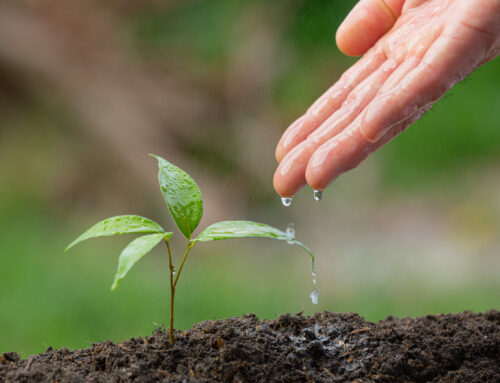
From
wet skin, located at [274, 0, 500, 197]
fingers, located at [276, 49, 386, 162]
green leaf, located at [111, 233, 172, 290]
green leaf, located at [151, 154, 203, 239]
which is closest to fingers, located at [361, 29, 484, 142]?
wet skin, located at [274, 0, 500, 197]

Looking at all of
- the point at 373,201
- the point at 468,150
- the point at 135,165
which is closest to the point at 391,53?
the point at 373,201

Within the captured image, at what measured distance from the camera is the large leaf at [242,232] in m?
0.76

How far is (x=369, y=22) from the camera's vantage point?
1.39 meters

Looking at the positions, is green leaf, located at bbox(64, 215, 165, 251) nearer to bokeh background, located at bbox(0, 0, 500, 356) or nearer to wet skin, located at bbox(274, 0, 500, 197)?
wet skin, located at bbox(274, 0, 500, 197)

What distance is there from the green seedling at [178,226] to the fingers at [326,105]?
1.45 ft

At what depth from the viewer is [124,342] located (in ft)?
3.07

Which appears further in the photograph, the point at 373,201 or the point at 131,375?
the point at 373,201

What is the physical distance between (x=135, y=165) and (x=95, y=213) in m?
0.35

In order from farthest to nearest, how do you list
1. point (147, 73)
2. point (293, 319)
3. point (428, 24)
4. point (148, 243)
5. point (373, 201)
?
1. point (147, 73)
2. point (373, 201)
3. point (428, 24)
4. point (293, 319)
5. point (148, 243)

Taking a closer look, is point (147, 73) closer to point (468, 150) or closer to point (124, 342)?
point (468, 150)

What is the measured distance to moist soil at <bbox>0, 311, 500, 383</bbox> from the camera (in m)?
0.81

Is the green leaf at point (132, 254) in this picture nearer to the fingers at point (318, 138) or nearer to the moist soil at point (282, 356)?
the moist soil at point (282, 356)

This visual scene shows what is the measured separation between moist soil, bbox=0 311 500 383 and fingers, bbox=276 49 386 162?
0.43 m

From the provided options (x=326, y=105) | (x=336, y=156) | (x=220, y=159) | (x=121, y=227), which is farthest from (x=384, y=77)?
(x=220, y=159)
